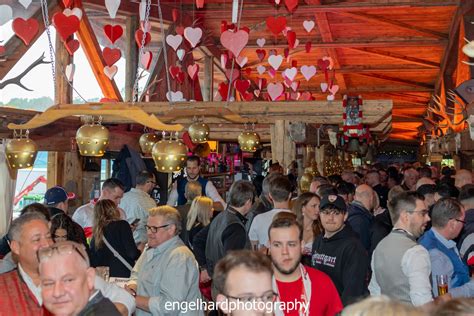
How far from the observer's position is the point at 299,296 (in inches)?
144

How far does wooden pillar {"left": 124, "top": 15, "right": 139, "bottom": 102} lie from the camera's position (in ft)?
47.7

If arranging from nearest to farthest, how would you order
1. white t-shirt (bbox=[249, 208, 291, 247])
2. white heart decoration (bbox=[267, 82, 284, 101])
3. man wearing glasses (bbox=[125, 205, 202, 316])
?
man wearing glasses (bbox=[125, 205, 202, 316]), white t-shirt (bbox=[249, 208, 291, 247]), white heart decoration (bbox=[267, 82, 284, 101])

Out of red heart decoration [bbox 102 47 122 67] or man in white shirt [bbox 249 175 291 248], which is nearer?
man in white shirt [bbox 249 175 291 248]

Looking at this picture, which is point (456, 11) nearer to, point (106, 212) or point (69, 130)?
point (69, 130)

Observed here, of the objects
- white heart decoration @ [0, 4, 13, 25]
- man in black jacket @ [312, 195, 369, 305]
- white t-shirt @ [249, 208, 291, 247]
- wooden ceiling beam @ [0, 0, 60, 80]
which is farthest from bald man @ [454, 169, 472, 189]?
wooden ceiling beam @ [0, 0, 60, 80]

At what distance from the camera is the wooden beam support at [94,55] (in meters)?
13.2

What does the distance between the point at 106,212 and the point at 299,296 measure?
9.41ft

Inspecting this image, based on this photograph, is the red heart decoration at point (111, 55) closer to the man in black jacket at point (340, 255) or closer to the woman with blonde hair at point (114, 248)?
the woman with blonde hair at point (114, 248)

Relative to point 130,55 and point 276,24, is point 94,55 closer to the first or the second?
point 130,55

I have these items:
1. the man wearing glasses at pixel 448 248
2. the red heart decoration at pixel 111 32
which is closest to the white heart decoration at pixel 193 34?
the red heart decoration at pixel 111 32

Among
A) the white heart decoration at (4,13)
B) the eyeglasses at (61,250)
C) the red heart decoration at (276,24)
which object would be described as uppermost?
the red heart decoration at (276,24)

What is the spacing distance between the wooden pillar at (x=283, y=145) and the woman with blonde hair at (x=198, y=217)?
11.0 ft

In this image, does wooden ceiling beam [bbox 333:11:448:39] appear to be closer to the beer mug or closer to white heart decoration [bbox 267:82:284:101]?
white heart decoration [bbox 267:82:284:101]

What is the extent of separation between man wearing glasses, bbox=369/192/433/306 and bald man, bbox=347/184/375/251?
1.74m
